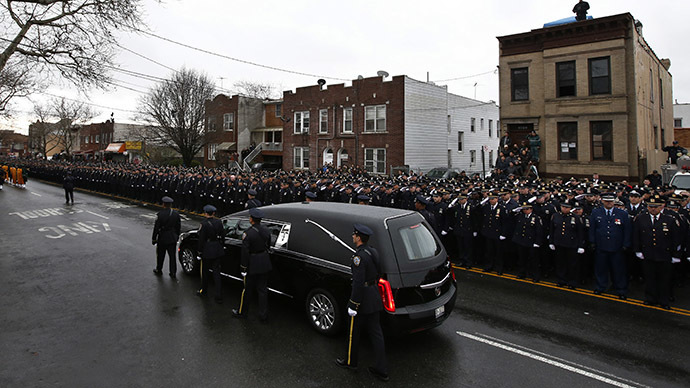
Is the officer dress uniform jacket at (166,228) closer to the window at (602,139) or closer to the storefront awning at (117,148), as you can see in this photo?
the window at (602,139)

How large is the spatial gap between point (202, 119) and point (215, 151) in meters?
5.52

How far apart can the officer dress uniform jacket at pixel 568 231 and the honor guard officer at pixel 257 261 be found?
611 centimetres

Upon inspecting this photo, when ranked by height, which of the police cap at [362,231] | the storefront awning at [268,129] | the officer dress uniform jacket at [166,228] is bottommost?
the officer dress uniform jacket at [166,228]

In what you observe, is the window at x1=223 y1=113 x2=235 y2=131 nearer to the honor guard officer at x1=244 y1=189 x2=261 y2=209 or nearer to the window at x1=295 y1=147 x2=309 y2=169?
the window at x1=295 y1=147 x2=309 y2=169

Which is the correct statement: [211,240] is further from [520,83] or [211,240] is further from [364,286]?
[520,83]

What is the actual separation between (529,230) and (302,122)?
2947 centimetres

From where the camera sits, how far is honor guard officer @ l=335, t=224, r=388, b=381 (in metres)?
4.92

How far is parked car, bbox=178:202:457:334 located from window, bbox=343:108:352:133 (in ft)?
87.8

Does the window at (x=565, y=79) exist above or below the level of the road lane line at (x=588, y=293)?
above

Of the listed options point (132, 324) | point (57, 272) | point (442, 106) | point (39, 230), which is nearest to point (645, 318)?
point (132, 324)

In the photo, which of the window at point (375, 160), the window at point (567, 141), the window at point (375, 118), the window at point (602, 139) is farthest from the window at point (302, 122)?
the window at point (602, 139)

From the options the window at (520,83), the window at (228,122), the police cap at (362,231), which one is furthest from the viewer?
the window at (228,122)

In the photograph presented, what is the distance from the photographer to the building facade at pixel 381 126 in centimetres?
3078

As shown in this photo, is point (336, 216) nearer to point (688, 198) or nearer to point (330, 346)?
point (330, 346)
